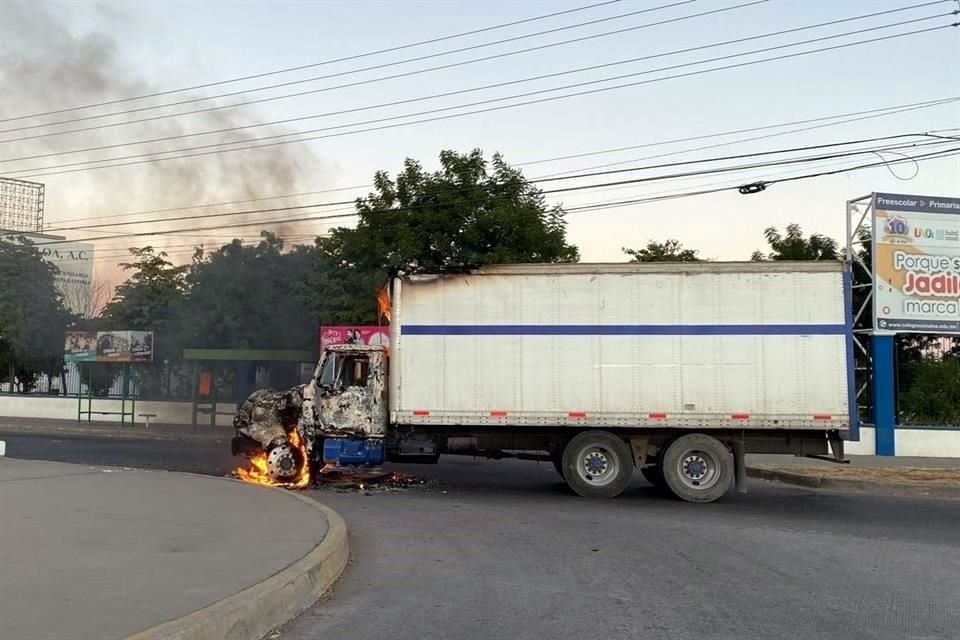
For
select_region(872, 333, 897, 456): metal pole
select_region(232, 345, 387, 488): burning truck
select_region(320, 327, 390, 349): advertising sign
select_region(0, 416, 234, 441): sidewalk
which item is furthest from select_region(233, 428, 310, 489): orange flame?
select_region(872, 333, 897, 456): metal pole

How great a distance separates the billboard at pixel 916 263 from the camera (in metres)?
18.2

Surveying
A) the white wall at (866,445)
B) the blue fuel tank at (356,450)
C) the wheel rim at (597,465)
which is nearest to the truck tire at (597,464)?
the wheel rim at (597,465)

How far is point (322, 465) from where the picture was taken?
517 inches

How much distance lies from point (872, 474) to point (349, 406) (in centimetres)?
944

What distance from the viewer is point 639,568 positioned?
287 inches

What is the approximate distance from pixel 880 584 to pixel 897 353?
13900 mm

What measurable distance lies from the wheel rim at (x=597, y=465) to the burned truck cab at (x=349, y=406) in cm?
313

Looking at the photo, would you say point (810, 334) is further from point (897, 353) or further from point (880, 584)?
point (897, 353)

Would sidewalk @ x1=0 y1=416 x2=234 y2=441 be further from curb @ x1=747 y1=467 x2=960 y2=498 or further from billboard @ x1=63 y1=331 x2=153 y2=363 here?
curb @ x1=747 y1=467 x2=960 y2=498

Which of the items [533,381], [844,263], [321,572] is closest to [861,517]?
[844,263]

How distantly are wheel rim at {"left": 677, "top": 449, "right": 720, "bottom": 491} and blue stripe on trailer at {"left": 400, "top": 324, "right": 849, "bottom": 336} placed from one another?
1.83m

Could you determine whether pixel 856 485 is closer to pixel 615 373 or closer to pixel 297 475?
pixel 615 373

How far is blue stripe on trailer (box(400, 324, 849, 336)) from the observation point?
11.7 metres

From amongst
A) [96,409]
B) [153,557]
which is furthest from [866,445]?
[96,409]
